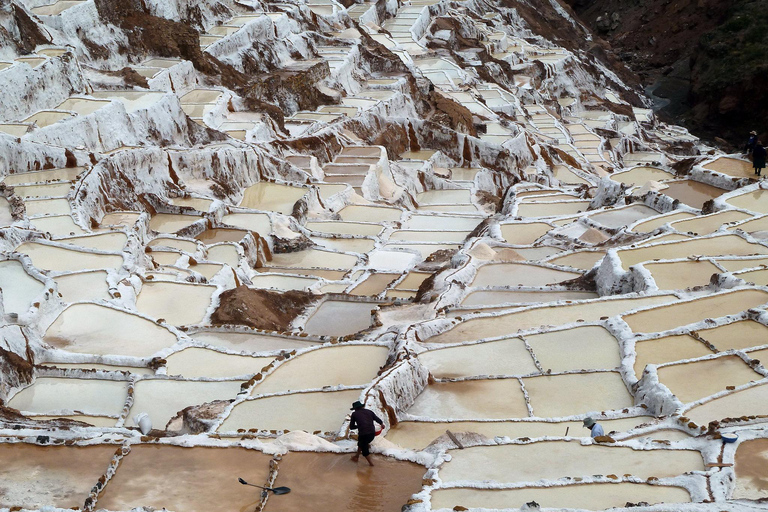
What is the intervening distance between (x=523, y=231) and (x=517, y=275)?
16.2 ft

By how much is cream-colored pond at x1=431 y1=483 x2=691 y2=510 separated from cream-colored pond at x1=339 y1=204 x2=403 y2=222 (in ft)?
69.1

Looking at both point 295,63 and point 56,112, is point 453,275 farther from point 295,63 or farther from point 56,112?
point 295,63

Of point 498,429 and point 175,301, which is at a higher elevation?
point 498,429

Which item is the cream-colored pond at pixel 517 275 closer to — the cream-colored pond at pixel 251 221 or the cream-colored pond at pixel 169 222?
the cream-colored pond at pixel 251 221

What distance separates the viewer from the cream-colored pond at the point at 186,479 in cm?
988

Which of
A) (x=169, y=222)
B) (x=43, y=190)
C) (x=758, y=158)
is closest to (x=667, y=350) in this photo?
(x=758, y=158)

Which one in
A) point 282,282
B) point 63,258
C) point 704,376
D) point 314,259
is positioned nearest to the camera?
point 704,376

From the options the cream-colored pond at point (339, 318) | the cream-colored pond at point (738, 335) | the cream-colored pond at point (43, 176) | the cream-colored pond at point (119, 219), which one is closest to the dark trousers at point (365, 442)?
the cream-colored pond at point (738, 335)

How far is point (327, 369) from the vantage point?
592 inches

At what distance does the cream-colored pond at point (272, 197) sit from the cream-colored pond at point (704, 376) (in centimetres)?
1767

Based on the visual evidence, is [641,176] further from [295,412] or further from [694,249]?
[295,412]

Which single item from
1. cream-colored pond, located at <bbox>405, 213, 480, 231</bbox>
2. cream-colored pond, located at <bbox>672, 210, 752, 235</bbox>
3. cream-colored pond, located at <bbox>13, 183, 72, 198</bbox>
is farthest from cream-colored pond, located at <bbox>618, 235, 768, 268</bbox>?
cream-colored pond, located at <bbox>13, 183, 72, 198</bbox>

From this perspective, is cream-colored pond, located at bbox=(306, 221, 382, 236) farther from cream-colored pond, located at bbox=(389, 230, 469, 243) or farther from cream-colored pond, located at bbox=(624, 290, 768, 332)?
cream-colored pond, located at bbox=(624, 290, 768, 332)

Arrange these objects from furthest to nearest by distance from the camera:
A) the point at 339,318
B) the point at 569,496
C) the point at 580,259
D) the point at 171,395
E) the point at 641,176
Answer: the point at 641,176, the point at 580,259, the point at 339,318, the point at 171,395, the point at 569,496
